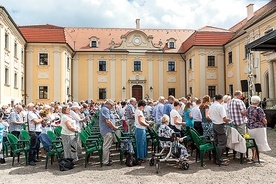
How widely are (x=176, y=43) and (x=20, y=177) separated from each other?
98.8 feet

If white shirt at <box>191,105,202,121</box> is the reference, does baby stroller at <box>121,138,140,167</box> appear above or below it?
below

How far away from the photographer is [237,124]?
7684 millimetres

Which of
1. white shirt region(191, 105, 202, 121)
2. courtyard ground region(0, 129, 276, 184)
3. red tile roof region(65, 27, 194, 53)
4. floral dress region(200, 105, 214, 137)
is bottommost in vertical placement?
courtyard ground region(0, 129, 276, 184)

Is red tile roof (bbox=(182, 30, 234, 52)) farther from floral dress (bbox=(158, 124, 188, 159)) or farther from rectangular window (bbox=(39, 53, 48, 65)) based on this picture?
floral dress (bbox=(158, 124, 188, 159))

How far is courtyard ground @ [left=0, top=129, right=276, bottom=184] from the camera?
20.1ft

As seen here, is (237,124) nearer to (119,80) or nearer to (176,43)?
(119,80)

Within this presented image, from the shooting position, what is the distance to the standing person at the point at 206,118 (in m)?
8.35

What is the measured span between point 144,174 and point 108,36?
29.8 meters

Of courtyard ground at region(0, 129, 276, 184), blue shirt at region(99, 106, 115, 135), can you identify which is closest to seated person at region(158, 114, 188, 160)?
courtyard ground at region(0, 129, 276, 184)

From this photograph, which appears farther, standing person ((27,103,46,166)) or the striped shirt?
standing person ((27,103,46,166))

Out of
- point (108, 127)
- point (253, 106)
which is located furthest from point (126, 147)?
point (253, 106)

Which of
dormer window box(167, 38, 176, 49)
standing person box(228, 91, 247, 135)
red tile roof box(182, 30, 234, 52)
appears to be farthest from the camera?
dormer window box(167, 38, 176, 49)

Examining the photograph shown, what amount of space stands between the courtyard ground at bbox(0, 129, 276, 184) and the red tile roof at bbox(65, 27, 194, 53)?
26354 millimetres

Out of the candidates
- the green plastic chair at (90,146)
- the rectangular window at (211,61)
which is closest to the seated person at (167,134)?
the green plastic chair at (90,146)
